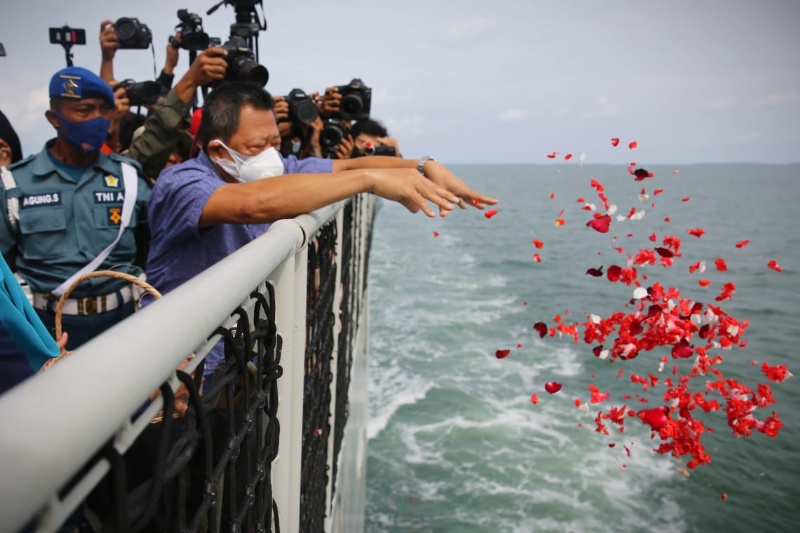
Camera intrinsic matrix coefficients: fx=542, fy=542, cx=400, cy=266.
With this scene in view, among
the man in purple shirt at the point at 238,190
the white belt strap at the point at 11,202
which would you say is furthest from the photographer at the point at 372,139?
the white belt strap at the point at 11,202

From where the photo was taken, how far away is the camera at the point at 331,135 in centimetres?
411

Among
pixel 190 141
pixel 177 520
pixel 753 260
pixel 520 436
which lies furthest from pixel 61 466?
pixel 753 260

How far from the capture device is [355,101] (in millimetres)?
4309

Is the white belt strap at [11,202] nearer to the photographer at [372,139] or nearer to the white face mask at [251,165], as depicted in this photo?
the white face mask at [251,165]

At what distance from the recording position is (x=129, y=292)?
112 inches

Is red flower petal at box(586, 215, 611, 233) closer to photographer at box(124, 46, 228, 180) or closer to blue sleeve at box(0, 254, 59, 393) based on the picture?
photographer at box(124, 46, 228, 180)

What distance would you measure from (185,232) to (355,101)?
2736 millimetres

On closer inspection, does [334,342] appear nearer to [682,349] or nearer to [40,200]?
[40,200]

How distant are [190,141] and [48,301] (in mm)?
1550

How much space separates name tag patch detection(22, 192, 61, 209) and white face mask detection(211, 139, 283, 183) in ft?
3.58

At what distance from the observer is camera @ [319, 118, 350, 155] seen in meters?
4.11

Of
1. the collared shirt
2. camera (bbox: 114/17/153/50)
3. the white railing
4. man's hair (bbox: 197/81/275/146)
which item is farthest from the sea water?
the white railing

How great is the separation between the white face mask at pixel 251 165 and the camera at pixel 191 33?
2.36m

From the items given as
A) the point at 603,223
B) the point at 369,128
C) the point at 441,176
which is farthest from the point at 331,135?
the point at 441,176
